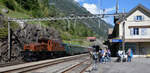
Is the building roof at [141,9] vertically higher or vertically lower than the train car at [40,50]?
higher

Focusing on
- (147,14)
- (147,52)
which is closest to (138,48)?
(147,52)

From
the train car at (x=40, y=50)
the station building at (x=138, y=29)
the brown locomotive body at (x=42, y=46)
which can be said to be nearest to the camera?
the train car at (x=40, y=50)

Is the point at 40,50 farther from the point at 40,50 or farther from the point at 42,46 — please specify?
the point at 42,46

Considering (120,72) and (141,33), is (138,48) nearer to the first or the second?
(141,33)

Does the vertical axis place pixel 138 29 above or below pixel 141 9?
below

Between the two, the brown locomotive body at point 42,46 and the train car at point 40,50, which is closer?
the train car at point 40,50

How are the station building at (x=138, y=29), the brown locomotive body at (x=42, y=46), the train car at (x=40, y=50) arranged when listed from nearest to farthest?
the train car at (x=40, y=50) → the brown locomotive body at (x=42, y=46) → the station building at (x=138, y=29)

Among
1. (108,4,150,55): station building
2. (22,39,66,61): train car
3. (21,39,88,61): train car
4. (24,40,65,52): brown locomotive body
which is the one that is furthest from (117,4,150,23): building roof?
(24,40,65,52): brown locomotive body

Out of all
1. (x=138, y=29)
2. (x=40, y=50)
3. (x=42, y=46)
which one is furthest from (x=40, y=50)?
(x=138, y=29)

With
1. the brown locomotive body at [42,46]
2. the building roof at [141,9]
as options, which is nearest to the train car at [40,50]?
the brown locomotive body at [42,46]

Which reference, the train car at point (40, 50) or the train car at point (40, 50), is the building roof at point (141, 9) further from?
the train car at point (40, 50)

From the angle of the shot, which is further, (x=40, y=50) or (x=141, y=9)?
(x=141, y=9)

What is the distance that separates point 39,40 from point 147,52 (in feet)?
59.7

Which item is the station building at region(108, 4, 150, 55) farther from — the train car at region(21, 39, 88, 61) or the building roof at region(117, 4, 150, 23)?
the train car at region(21, 39, 88, 61)
